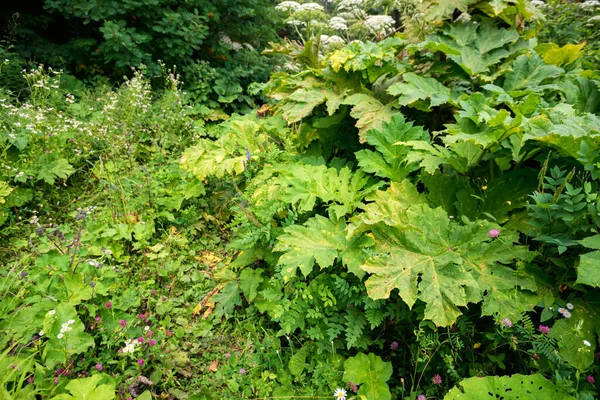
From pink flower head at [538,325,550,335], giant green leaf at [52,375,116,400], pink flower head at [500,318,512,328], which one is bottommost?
giant green leaf at [52,375,116,400]

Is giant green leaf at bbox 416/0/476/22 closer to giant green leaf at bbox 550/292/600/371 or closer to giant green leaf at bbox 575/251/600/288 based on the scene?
giant green leaf at bbox 575/251/600/288

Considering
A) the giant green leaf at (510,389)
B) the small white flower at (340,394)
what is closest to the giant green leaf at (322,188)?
the small white flower at (340,394)

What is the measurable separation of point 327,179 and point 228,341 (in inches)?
45.5

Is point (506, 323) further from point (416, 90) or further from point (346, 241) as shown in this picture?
point (416, 90)

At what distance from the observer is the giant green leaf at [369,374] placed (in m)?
1.72

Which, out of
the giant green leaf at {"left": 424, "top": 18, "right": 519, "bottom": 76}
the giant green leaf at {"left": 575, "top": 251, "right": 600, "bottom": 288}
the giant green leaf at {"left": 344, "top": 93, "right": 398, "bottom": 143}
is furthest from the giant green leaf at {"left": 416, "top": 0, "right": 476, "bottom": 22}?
the giant green leaf at {"left": 575, "top": 251, "right": 600, "bottom": 288}

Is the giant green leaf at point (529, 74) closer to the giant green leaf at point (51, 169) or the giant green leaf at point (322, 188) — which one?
the giant green leaf at point (322, 188)

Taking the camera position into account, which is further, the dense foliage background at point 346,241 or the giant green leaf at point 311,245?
the giant green leaf at point 311,245

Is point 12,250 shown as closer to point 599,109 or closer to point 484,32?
point 484,32

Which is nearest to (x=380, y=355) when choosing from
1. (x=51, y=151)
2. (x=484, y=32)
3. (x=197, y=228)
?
(x=197, y=228)

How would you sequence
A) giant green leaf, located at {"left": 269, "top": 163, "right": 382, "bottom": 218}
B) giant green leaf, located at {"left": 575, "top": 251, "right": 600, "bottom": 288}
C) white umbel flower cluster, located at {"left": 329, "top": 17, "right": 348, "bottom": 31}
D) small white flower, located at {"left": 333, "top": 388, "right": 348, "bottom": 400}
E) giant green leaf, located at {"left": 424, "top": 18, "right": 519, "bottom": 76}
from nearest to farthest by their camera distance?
1. giant green leaf, located at {"left": 575, "top": 251, "right": 600, "bottom": 288}
2. small white flower, located at {"left": 333, "top": 388, "right": 348, "bottom": 400}
3. giant green leaf, located at {"left": 269, "top": 163, "right": 382, "bottom": 218}
4. giant green leaf, located at {"left": 424, "top": 18, "right": 519, "bottom": 76}
5. white umbel flower cluster, located at {"left": 329, "top": 17, "right": 348, "bottom": 31}

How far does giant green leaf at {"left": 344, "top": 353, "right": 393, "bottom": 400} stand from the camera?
5.66 ft

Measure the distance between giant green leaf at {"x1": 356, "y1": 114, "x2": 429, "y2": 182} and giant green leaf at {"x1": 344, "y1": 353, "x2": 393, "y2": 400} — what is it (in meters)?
1.01

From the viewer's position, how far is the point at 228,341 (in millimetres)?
2195
